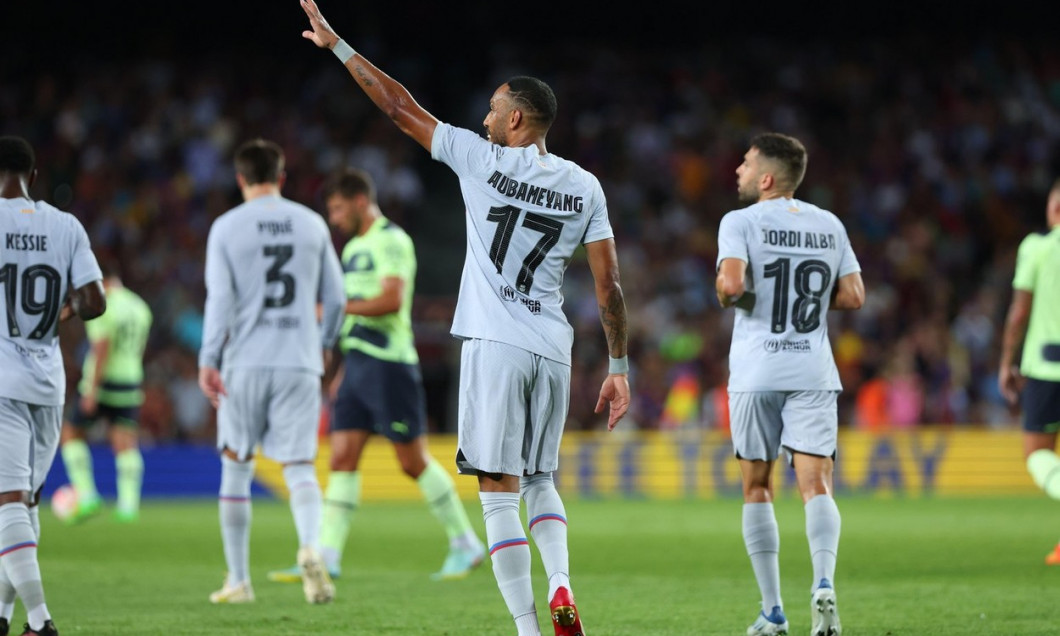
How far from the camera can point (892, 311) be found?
23.1 m

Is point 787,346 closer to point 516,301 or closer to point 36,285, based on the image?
point 516,301

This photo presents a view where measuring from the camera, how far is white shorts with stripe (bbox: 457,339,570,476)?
5.63 meters

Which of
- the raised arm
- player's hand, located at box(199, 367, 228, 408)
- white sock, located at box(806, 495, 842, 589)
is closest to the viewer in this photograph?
the raised arm

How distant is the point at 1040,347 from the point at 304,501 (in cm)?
534

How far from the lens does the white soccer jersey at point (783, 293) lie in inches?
265

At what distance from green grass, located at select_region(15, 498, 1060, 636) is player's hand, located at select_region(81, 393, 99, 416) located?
4.23 ft

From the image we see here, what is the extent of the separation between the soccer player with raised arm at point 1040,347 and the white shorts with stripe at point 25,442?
21.4ft

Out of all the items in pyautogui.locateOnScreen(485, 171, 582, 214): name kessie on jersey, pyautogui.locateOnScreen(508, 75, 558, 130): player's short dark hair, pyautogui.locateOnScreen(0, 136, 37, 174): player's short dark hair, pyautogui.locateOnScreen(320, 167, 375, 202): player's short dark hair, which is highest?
pyautogui.locateOnScreen(320, 167, 375, 202): player's short dark hair

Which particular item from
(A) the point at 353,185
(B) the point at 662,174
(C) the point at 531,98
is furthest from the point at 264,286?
(B) the point at 662,174

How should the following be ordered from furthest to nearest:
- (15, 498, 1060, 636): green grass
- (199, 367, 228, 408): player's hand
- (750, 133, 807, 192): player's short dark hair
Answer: (199, 367, 228, 408): player's hand
(15, 498, 1060, 636): green grass
(750, 133, 807, 192): player's short dark hair

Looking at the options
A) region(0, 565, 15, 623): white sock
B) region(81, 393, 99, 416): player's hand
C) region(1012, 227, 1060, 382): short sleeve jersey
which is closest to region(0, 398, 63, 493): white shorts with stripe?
region(0, 565, 15, 623): white sock

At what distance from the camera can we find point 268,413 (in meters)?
8.28

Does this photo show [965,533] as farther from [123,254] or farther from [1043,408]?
[123,254]

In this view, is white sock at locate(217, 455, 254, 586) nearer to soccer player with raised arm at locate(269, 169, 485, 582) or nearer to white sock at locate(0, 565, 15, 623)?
soccer player with raised arm at locate(269, 169, 485, 582)
